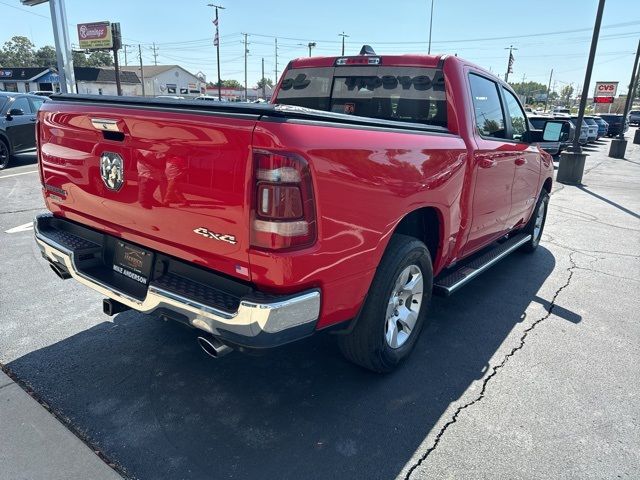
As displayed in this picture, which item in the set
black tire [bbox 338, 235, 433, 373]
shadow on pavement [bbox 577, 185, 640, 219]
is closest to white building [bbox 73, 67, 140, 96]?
shadow on pavement [bbox 577, 185, 640, 219]

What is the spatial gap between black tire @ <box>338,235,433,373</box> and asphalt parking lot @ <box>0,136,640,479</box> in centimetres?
18

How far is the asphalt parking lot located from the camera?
2.33 m

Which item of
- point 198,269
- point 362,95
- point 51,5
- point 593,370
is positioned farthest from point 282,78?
point 51,5

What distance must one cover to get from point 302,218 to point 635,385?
2.65 m

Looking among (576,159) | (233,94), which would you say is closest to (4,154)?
(576,159)

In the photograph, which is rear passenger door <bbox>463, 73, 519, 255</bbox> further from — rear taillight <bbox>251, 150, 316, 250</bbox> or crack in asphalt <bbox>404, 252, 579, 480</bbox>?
rear taillight <bbox>251, 150, 316, 250</bbox>

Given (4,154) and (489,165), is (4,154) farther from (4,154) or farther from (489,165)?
(489,165)

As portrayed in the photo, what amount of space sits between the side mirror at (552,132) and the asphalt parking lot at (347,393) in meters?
1.75

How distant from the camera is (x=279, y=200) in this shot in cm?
197

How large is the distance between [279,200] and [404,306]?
1.53m

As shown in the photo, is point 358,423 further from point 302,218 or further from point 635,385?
point 635,385

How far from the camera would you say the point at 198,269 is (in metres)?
2.30

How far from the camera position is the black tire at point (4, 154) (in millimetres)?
10922

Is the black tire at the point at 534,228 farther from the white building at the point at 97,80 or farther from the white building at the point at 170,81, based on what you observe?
the white building at the point at 170,81
